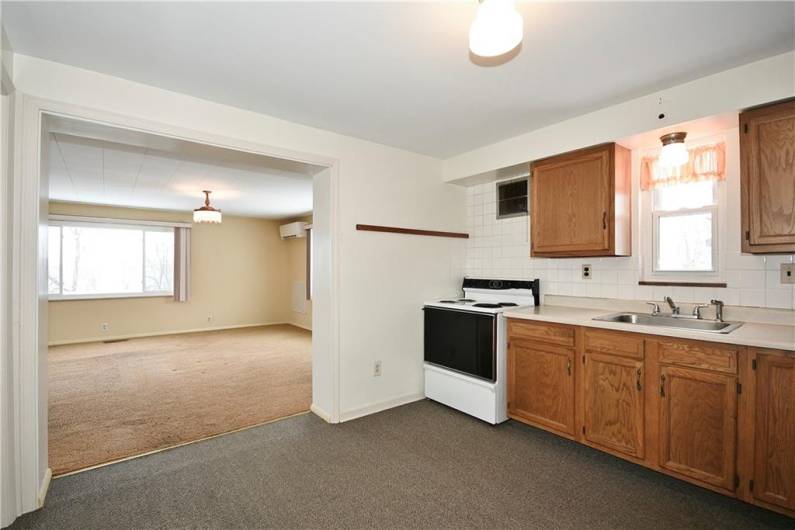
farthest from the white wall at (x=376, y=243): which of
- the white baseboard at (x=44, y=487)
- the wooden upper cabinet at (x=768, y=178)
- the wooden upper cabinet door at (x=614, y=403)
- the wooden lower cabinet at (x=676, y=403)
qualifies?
the wooden upper cabinet at (x=768, y=178)

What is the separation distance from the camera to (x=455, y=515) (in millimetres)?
1874

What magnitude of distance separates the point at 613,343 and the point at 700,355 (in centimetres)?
43

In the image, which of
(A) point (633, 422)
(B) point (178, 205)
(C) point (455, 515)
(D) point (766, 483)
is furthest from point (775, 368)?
(B) point (178, 205)

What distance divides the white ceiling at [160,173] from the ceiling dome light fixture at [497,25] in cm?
187

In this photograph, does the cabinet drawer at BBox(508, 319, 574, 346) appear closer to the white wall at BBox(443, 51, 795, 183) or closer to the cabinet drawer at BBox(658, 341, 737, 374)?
the cabinet drawer at BBox(658, 341, 737, 374)

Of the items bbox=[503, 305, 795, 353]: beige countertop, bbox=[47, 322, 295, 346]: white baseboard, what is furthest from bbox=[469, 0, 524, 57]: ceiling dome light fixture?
bbox=[47, 322, 295, 346]: white baseboard

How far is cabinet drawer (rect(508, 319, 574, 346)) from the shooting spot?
2.58 m

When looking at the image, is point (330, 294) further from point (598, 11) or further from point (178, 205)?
point (178, 205)

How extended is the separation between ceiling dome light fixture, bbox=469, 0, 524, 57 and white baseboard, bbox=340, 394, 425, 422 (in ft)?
8.91

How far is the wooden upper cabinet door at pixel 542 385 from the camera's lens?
2.58 metres

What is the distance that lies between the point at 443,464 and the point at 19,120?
2967 millimetres

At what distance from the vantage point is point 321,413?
3117mm

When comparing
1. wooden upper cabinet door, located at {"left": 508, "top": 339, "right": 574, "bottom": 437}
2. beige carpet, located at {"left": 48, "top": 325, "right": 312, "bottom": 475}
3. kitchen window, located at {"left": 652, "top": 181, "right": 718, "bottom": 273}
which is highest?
kitchen window, located at {"left": 652, "top": 181, "right": 718, "bottom": 273}

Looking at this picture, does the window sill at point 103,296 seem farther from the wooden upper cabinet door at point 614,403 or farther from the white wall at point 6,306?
the wooden upper cabinet door at point 614,403
